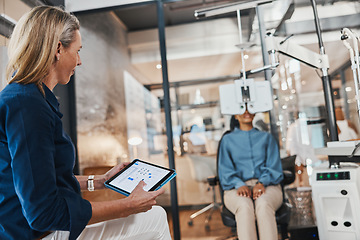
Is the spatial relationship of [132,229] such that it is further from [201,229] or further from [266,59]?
[266,59]

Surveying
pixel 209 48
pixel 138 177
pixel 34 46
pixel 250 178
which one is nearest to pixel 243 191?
pixel 250 178

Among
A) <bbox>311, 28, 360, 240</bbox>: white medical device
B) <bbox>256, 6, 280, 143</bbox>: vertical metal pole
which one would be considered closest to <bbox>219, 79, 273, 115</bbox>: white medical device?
<bbox>311, 28, 360, 240</bbox>: white medical device

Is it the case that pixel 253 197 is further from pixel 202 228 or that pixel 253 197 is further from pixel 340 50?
Result: pixel 340 50

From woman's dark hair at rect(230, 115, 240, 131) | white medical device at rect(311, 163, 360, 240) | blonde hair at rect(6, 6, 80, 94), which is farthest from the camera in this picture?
woman's dark hair at rect(230, 115, 240, 131)

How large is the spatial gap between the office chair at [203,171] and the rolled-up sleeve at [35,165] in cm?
225

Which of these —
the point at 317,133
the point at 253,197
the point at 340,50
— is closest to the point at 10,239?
the point at 253,197

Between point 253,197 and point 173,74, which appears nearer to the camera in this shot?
point 253,197

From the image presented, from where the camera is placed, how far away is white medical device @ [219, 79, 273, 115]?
2.37 meters

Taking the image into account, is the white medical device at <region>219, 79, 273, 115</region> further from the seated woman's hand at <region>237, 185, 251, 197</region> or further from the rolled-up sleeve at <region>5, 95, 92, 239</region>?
the rolled-up sleeve at <region>5, 95, 92, 239</region>

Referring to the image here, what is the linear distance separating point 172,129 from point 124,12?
1.38m

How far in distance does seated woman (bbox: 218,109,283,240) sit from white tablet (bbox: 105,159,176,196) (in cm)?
102

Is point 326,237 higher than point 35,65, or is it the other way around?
point 35,65

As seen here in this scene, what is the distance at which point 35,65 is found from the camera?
995 mm

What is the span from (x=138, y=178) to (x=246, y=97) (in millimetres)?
1332
